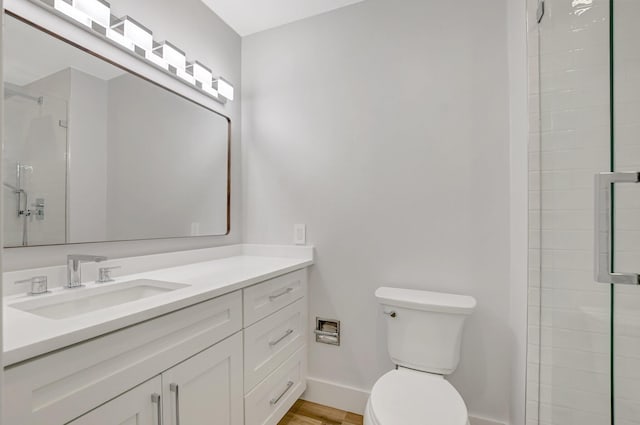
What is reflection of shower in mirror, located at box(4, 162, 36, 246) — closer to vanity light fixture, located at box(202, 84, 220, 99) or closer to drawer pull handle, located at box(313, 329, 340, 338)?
vanity light fixture, located at box(202, 84, 220, 99)

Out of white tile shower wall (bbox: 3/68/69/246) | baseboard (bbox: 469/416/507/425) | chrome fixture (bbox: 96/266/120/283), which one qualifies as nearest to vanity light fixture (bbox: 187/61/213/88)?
white tile shower wall (bbox: 3/68/69/246)

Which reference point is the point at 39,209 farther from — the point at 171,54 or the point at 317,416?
the point at 317,416

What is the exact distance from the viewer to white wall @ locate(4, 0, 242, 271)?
1.13 meters

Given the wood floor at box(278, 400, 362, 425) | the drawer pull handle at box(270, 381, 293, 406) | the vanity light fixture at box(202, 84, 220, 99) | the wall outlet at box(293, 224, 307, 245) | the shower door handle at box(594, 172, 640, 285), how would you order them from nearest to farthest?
the shower door handle at box(594, 172, 640, 285), the drawer pull handle at box(270, 381, 293, 406), the wood floor at box(278, 400, 362, 425), the vanity light fixture at box(202, 84, 220, 99), the wall outlet at box(293, 224, 307, 245)

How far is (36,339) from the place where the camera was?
0.68 metres

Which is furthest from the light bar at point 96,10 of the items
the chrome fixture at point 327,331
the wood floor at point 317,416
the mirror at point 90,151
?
the wood floor at point 317,416

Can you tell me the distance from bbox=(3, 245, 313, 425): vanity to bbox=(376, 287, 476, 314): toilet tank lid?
20.3 inches

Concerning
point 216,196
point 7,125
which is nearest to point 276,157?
point 216,196

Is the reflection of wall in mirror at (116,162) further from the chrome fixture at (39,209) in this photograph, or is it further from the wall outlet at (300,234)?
the wall outlet at (300,234)

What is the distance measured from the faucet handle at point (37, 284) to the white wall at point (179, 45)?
55 millimetres

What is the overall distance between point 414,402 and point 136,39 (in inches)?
75.9

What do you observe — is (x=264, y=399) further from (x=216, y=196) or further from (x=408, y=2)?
(x=408, y=2)

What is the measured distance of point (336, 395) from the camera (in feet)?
5.98

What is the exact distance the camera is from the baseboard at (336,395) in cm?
177
